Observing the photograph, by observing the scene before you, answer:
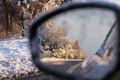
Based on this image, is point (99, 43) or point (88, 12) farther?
point (99, 43)

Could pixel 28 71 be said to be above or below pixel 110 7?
below

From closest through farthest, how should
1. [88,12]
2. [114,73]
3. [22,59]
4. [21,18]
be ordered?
1. [114,73]
2. [88,12]
3. [22,59]
4. [21,18]

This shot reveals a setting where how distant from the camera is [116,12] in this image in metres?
1.87

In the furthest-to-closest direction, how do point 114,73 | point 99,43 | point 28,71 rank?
point 28,71
point 99,43
point 114,73

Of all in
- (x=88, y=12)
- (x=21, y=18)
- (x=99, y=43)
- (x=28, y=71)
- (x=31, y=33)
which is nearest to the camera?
(x=88, y=12)

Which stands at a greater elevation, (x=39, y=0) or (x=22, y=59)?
(x=39, y=0)

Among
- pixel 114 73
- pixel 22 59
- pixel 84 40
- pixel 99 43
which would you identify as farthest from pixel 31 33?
pixel 22 59

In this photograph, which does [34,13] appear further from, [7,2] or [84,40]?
[84,40]

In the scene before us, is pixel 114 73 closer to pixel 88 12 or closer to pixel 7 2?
pixel 88 12

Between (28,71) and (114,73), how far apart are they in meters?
8.29

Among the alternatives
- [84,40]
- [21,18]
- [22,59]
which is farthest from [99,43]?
[21,18]

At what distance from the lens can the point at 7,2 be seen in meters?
16.2

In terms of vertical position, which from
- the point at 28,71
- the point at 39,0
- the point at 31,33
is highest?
the point at 39,0

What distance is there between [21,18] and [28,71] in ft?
20.8
